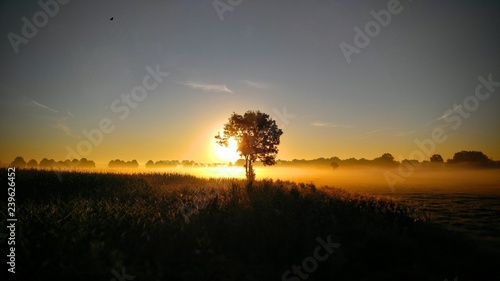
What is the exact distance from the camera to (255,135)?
1629 inches

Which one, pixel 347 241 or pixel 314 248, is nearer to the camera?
pixel 314 248

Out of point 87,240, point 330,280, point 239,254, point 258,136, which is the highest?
point 258,136

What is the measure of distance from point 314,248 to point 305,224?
1872 millimetres

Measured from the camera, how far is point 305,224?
12.5m

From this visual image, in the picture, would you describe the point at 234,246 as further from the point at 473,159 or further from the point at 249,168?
the point at 473,159

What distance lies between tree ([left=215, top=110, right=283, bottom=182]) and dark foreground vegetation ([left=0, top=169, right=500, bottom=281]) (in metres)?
26.4

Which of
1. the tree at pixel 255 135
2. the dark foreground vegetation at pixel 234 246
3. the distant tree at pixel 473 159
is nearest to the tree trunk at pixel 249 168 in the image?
the tree at pixel 255 135

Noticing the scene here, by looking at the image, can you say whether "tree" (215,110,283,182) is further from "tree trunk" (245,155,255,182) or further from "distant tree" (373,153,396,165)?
"distant tree" (373,153,396,165)

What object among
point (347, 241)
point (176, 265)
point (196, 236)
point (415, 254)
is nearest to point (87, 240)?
point (176, 265)

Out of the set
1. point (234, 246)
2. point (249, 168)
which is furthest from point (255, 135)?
point (234, 246)

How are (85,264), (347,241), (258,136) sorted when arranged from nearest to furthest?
(85,264) → (347,241) → (258,136)

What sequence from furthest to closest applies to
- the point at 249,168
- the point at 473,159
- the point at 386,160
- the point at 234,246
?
1. the point at 386,160
2. the point at 473,159
3. the point at 249,168
4. the point at 234,246

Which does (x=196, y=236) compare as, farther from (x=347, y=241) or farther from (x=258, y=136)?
(x=258, y=136)

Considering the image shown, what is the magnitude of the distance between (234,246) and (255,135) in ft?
103
